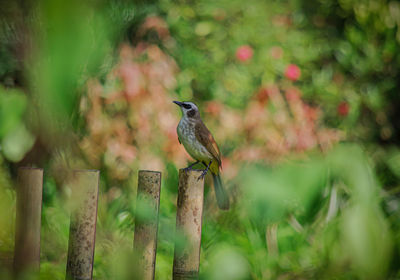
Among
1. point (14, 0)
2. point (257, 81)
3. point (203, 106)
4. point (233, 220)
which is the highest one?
point (257, 81)

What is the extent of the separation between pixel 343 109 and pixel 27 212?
3.24 metres

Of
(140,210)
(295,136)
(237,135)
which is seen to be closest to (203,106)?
(237,135)

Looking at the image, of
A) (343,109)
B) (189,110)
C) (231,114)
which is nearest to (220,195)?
(189,110)

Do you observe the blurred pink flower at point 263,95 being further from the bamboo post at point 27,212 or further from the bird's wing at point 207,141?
the bamboo post at point 27,212

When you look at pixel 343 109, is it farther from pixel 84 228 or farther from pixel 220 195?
pixel 84 228

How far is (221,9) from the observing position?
392 centimetres

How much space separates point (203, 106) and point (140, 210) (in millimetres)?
2732

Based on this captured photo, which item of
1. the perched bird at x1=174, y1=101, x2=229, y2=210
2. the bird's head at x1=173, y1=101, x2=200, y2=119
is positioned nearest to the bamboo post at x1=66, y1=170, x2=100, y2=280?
the perched bird at x1=174, y1=101, x2=229, y2=210

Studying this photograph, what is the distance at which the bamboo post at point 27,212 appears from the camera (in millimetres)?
898

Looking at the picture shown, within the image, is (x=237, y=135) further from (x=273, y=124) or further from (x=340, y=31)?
(x=340, y=31)

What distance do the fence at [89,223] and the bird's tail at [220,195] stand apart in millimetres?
717

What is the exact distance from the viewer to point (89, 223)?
3.18ft

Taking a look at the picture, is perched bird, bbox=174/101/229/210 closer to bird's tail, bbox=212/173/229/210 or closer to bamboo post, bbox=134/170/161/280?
bird's tail, bbox=212/173/229/210

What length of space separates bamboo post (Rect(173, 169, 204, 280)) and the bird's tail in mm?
717
